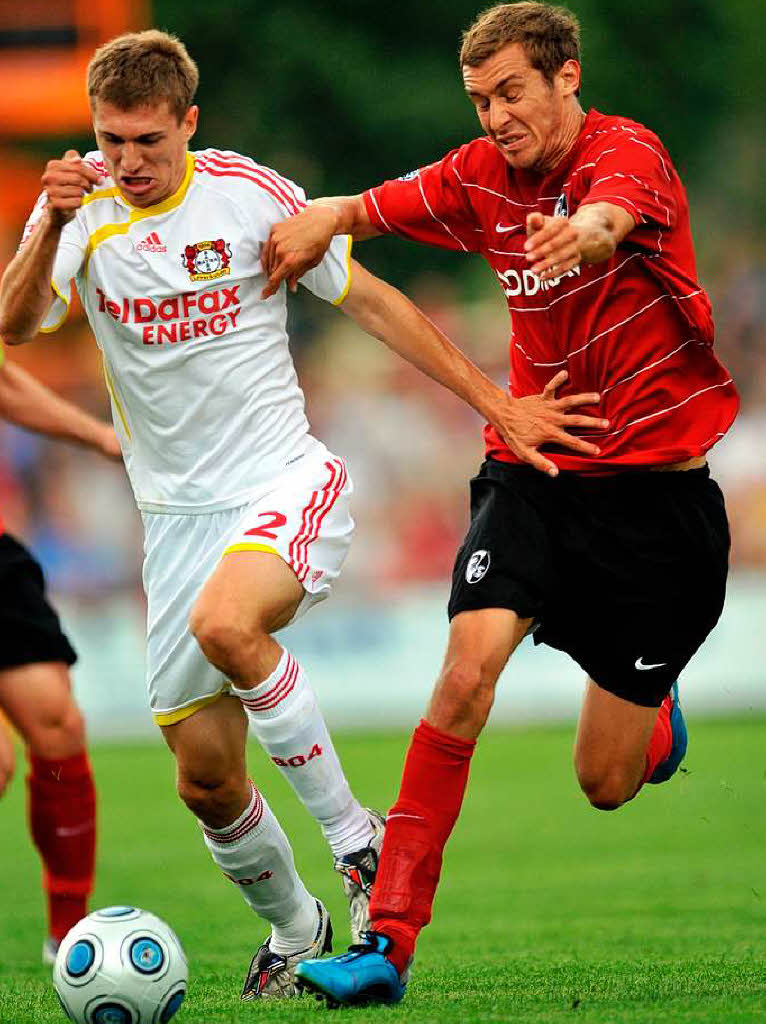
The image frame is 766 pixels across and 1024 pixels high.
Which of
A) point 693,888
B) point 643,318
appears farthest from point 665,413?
point 693,888

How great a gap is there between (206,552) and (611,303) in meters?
1.52

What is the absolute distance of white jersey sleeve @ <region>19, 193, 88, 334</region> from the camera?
19.1 feet

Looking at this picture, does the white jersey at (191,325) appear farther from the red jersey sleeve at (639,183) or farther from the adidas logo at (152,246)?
the red jersey sleeve at (639,183)

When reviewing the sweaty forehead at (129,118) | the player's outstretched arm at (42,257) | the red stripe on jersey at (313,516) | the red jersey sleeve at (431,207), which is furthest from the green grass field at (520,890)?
the sweaty forehead at (129,118)

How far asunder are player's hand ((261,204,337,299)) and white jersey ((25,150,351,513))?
0.10 meters

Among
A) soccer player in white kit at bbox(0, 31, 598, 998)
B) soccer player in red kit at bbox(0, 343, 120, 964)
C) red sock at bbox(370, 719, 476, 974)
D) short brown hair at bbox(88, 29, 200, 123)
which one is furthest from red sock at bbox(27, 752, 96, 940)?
short brown hair at bbox(88, 29, 200, 123)

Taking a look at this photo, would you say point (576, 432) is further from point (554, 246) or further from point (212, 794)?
point (212, 794)

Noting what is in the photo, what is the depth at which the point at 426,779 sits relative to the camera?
5445 millimetres

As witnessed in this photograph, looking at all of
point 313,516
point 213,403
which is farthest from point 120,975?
point 213,403

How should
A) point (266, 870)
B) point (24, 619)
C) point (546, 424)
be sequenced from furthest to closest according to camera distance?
point (24, 619), point (266, 870), point (546, 424)

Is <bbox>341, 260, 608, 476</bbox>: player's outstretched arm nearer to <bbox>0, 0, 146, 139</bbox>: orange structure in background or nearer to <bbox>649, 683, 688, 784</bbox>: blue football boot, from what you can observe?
<bbox>649, 683, 688, 784</bbox>: blue football boot

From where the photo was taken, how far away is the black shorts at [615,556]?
5.84 m

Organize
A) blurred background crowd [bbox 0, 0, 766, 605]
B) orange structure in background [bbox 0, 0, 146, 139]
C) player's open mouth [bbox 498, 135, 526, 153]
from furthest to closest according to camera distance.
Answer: blurred background crowd [bbox 0, 0, 766, 605] < orange structure in background [bbox 0, 0, 146, 139] < player's open mouth [bbox 498, 135, 526, 153]

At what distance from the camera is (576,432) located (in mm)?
5910
